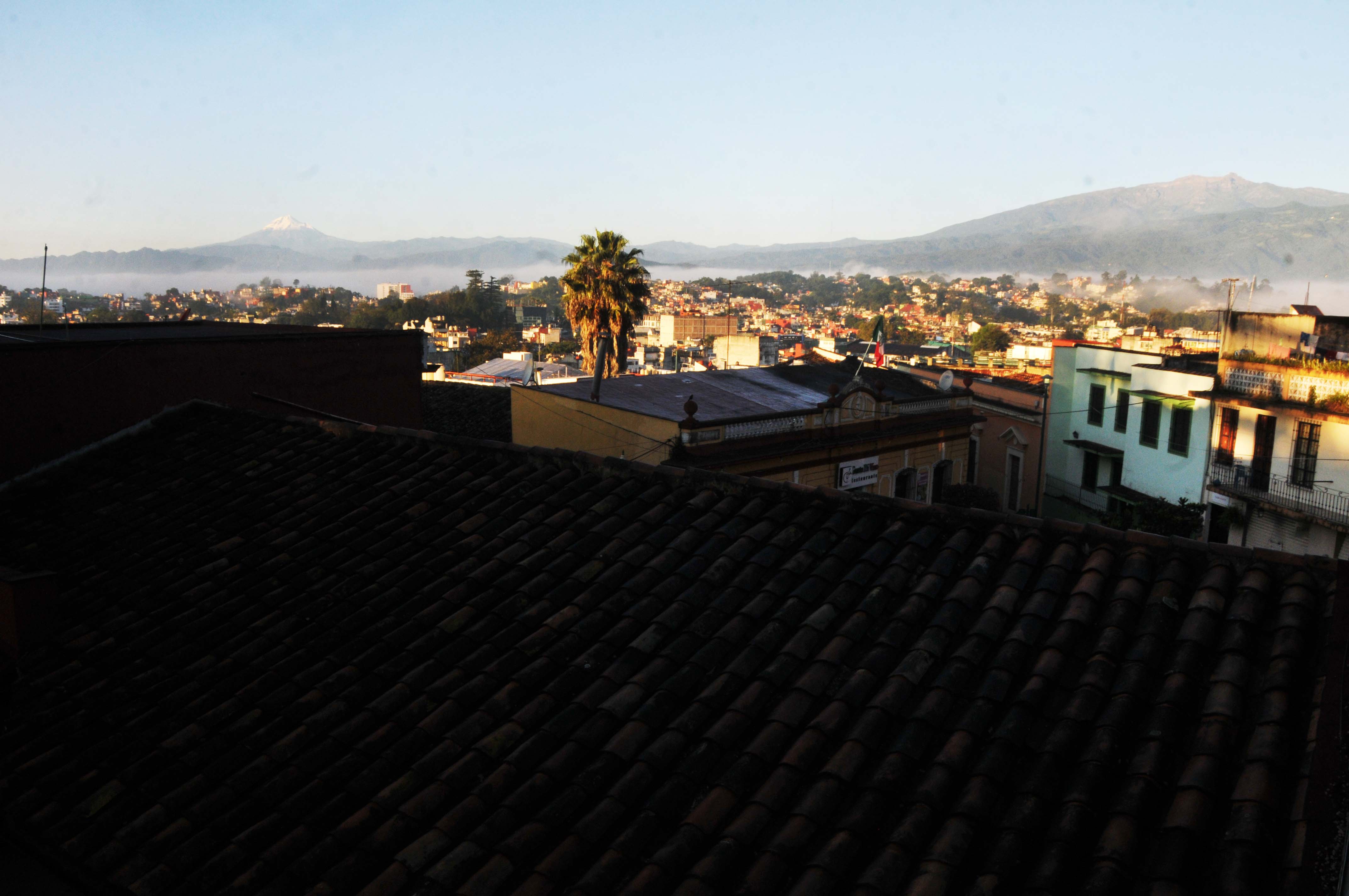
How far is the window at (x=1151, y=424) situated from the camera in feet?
96.2

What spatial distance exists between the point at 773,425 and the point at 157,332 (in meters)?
13.2

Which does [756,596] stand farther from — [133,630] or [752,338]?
[752,338]

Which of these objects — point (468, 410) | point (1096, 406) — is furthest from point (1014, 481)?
point (468, 410)

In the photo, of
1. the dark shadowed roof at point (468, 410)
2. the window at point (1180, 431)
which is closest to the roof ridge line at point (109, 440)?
the dark shadowed roof at point (468, 410)

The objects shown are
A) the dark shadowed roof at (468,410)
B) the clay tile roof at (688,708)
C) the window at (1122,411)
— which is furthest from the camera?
the window at (1122,411)

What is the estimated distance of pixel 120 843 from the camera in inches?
159

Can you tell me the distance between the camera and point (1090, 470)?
108 ft

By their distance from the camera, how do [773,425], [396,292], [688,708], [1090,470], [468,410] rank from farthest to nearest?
[396,292] < [1090,470] < [468,410] < [773,425] < [688,708]

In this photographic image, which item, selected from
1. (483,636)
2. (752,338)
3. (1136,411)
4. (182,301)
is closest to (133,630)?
(483,636)

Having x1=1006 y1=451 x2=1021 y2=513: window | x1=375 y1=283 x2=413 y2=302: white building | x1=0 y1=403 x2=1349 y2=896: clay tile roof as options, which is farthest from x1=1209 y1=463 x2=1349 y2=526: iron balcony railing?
x1=375 y1=283 x2=413 y2=302: white building

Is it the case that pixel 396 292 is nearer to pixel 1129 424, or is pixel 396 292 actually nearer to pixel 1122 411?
pixel 1122 411

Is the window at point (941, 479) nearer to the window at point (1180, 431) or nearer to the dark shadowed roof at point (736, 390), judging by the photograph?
the dark shadowed roof at point (736, 390)

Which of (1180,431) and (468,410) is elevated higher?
(468,410)

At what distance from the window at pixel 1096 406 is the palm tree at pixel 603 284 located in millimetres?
20095
